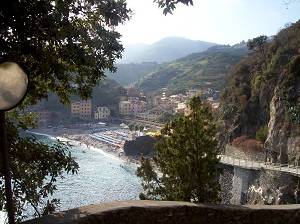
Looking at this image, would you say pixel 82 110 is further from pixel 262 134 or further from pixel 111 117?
pixel 262 134

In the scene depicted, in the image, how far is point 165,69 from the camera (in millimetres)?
173000

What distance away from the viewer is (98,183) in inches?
2137

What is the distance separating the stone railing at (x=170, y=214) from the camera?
4.48 meters

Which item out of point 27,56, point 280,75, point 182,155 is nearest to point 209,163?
point 182,155

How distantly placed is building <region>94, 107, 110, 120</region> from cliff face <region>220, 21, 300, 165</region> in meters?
66.9

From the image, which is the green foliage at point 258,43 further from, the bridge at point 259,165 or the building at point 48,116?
the building at point 48,116

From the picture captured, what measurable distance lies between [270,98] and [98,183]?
915 inches

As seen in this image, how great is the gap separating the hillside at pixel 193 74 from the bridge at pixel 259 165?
78702 mm

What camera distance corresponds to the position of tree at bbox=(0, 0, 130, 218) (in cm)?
493

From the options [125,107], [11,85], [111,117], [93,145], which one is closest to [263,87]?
[11,85]

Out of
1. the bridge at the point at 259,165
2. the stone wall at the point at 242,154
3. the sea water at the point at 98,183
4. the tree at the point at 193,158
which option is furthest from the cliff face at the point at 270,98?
the tree at the point at 193,158

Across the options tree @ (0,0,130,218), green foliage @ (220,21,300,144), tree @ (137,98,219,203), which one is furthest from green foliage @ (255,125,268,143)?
tree @ (0,0,130,218)

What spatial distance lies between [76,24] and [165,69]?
168001 millimetres

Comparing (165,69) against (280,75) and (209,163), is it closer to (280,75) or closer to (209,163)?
(280,75)
